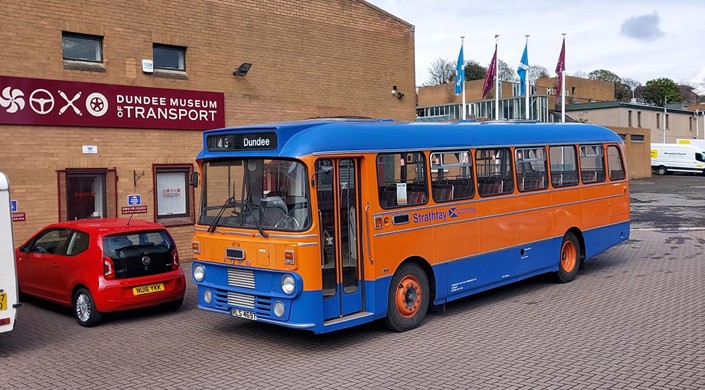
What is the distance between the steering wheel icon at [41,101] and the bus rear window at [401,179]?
777cm

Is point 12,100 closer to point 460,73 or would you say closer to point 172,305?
point 172,305

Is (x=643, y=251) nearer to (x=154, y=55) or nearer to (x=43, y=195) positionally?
(x=154, y=55)

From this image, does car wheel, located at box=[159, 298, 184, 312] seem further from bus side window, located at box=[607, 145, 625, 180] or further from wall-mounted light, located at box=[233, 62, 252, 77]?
bus side window, located at box=[607, 145, 625, 180]

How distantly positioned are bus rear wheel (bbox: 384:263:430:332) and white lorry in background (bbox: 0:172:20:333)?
188 inches

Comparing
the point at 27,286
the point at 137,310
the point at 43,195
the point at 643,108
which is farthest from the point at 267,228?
the point at 643,108

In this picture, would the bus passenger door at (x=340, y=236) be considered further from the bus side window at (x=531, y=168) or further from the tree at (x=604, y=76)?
the tree at (x=604, y=76)

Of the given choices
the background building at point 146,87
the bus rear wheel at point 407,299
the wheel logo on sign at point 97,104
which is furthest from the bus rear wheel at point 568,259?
the wheel logo on sign at point 97,104

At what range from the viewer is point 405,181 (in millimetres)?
10086

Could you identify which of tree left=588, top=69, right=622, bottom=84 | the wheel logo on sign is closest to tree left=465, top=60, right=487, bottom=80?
tree left=588, top=69, right=622, bottom=84

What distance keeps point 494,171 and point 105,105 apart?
8193 mm

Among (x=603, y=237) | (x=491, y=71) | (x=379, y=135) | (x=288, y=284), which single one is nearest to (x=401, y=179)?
(x=379, y=135)

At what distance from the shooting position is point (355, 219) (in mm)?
9391

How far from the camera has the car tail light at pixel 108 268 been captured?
10453mm

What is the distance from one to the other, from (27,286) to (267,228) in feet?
17.6
